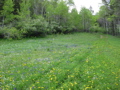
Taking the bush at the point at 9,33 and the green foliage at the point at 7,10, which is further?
the green foliage at the point at 7,10

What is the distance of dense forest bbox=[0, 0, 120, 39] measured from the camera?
3838cm

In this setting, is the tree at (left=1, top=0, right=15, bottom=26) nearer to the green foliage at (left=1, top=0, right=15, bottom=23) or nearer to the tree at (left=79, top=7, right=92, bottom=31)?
the green foliage at (left=1, top=0, right=15, bottom=23)

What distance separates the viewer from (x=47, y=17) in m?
64.4

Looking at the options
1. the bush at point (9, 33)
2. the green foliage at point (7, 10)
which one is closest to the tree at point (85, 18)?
the green foliage at point (7, 10)

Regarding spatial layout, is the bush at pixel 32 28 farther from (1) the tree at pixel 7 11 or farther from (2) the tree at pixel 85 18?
(2) the tree at pixel 85 18

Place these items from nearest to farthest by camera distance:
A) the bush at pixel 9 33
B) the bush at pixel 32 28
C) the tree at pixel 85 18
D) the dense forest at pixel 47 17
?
the bush at pixel 9 33 → the bush at pixel 32 28 → the dense forest at pixel 47 17 → the tree at pixel 85 18

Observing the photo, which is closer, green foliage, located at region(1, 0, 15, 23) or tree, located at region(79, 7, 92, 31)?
green foliage, located at region(1, 0, 15, 23)

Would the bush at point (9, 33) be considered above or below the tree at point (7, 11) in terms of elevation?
below

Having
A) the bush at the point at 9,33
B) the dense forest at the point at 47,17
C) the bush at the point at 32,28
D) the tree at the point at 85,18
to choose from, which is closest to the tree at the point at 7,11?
the dense forest at the point at 47,17

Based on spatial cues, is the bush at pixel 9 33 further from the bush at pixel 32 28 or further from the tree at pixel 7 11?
the tree at pixel 7 11

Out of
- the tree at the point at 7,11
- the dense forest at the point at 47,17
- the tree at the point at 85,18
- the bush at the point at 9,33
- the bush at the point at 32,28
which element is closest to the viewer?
the bush at the point at 9,33

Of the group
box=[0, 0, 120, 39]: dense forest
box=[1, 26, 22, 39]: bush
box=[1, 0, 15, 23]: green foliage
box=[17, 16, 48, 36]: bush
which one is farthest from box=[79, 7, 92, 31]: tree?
box=[1, 26, 22, 39]: bush

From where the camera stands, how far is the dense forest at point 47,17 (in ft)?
126

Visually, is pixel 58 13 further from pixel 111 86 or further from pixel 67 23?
pixel 111 86
